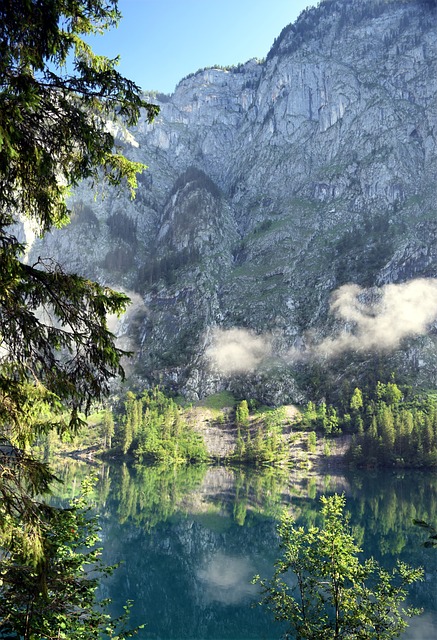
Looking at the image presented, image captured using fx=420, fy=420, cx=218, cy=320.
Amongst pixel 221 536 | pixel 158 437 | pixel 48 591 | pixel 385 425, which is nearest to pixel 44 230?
pixel 48 591

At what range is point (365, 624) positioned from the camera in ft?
45.1

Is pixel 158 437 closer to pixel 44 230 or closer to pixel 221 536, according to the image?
pixel 221 536

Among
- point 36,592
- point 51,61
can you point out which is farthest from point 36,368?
point 51,61

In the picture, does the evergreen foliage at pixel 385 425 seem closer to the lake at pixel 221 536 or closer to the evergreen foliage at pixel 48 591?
the lake at pixel 221 536

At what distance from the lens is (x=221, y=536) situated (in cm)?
6519

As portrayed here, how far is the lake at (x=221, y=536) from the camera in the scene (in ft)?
124

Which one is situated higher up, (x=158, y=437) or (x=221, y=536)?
(x=158, y=437)

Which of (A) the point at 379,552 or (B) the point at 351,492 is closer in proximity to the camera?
(A) the point at 379,552

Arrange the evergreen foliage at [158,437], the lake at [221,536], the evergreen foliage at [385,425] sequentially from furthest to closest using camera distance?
the evergreen foliage at [158,437]
the evergreen foliage at [385,425]
the lake at [221,536]

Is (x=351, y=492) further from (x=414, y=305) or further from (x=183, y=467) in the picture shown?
(x=414, y=305)

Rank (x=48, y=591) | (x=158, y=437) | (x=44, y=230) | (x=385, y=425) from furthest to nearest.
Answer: (x=158, y=437) < (x=385, y=425) < (x=44, y=230) < (x=48, y=591)

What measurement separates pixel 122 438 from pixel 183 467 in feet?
96.9

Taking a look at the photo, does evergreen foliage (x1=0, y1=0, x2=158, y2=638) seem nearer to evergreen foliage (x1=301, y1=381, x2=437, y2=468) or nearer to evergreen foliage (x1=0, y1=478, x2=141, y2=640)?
evergreen foliage (x1=0, y1=478, x2=141, y2=640)

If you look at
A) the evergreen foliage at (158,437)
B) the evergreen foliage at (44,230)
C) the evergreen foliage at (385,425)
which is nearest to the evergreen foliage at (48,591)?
the evergreen foliage at (44,230)
